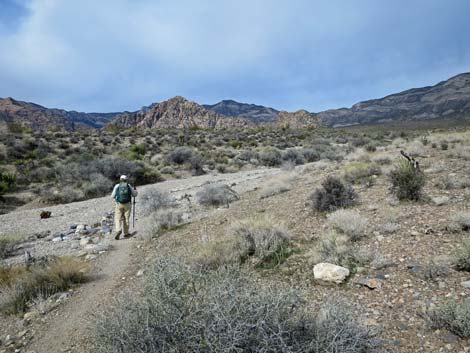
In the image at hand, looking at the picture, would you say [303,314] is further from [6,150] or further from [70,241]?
[6,150]

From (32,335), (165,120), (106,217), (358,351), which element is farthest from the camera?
(165,120)

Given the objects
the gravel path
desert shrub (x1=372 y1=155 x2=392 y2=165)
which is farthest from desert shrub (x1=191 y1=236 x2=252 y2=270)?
desert shrub (x1=372 y1=155 x2=392 y2=165)

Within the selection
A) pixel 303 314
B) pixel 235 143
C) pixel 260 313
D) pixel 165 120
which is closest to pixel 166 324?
pixel 260 313

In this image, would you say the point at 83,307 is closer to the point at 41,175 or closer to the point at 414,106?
the point at 41,175

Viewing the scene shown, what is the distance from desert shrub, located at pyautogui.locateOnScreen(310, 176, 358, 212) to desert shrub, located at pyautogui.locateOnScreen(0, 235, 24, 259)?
830 cm

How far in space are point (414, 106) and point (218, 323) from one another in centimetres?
14884

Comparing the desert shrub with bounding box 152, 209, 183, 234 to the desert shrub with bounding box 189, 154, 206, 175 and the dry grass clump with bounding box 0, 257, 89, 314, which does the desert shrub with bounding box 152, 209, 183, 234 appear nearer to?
the dry grass clump with bounding box 0, 257, 89, 314

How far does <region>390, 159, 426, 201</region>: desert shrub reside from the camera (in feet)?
23.2

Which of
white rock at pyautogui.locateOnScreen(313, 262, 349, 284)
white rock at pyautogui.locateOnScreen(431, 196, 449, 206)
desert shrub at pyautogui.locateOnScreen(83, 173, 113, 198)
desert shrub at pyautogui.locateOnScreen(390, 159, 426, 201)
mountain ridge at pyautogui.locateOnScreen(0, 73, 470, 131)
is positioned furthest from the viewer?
mountain ridge at pyautogui.locateOnScreen(0, 73, 470, 131)

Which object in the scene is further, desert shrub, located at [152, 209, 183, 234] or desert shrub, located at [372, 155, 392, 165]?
desert shrub, located at [372, 155, 392, 165]

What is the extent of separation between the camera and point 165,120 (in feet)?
310

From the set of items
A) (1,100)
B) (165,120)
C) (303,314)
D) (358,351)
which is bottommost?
(358,351)

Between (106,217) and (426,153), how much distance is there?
44.8 feet

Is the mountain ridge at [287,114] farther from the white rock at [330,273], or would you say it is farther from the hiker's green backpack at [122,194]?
the white rock at [330,273]
